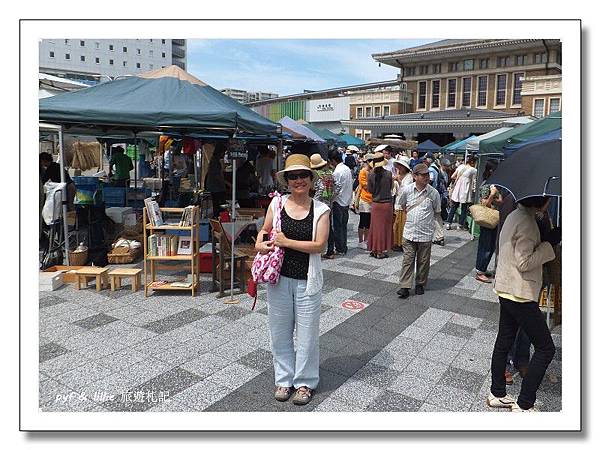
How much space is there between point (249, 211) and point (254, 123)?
6.15ft

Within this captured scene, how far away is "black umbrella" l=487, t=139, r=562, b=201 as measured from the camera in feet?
9.63

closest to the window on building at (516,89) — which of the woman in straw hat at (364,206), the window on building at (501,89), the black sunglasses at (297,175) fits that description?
the window on building at (501,89)

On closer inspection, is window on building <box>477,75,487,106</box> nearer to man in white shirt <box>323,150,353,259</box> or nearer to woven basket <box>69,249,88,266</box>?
man in white shirt <box>323,150,353,259</box>

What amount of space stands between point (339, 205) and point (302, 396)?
5.21 m

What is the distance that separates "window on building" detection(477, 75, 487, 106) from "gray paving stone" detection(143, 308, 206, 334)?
43.0 m

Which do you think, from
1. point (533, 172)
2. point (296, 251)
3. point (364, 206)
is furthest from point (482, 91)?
point (296, 251)

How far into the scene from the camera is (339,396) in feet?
11.4

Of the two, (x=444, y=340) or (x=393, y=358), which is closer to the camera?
(x=393, y=358)

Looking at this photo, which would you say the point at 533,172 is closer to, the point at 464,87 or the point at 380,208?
the point at 380,208

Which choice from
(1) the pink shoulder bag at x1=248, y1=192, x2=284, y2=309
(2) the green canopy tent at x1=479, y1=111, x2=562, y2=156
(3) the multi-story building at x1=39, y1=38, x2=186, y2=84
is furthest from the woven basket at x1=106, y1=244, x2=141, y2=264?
(3) the multi-story building at x1=39, y1=38, x2=186, y2=84

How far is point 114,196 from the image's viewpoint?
10641mm
